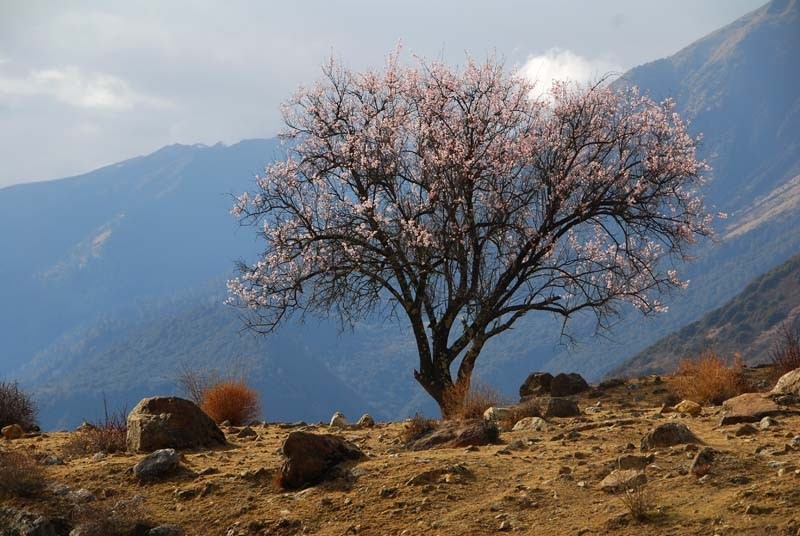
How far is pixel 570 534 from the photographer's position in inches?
312

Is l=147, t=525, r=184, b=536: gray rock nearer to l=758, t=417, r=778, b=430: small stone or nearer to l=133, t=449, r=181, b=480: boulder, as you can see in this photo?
l=133, t=449, r=181, b=480: boulder

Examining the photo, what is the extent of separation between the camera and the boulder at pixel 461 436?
11992mm

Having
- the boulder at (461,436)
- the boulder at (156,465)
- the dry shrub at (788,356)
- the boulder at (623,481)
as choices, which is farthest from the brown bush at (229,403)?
the boulder at (623,481)

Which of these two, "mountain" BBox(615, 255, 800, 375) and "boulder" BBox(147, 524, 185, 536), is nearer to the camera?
"boulder" BBox(147, 524, 185, 536)

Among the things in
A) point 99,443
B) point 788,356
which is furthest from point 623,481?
point 788,356

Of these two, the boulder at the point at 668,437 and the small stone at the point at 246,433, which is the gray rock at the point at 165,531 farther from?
the small stone at the point at 246,433

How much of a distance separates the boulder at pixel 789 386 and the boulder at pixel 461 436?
497 cm

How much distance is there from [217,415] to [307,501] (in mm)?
8948

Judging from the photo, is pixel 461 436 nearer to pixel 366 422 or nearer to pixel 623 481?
pixel 623 481

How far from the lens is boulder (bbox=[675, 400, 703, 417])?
13875 millimetres

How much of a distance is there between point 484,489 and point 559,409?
5.43 meters

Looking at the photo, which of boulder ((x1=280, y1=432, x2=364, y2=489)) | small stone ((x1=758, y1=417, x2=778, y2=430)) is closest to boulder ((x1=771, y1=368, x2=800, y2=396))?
small stone ((x1=758, y1=417, x2=778, y2=430))

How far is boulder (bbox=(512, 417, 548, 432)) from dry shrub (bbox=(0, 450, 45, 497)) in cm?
667

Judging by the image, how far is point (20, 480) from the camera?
10844 mm
